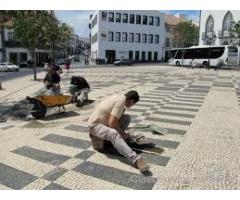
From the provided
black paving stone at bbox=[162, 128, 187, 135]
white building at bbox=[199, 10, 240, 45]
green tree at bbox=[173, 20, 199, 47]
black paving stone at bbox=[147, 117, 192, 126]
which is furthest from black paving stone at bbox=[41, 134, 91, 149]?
green tree at bbox=[173, 20, 199, 47]

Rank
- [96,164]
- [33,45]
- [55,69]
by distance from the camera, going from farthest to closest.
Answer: [33,45] → [55,69] → [96,164]

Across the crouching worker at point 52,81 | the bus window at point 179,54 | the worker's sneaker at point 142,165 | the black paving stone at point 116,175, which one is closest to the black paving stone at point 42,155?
the black paving stone at point 116,175

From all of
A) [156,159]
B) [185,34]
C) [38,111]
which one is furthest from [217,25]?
[156,159]

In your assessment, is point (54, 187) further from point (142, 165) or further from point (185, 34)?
point (185, 34)

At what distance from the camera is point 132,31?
6425 centimetres

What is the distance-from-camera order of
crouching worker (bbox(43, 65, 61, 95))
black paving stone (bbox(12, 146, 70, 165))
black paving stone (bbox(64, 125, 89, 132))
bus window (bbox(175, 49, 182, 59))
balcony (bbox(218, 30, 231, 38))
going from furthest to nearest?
balcony (bbox(218, 30, 231, 38)) → bus window (bbox(175, 49, 182, 59)) → crouching worker (bbox(43, 65, 61, 95)) → black paving stone (bbox(64, 125, 89, 132)) → black paving stone (bbox(12, 146, 70, 165))

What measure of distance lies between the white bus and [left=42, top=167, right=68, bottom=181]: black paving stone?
39425mm

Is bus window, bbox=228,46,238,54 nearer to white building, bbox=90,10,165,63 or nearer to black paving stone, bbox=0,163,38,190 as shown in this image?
white building, bbox=90,10,165,63

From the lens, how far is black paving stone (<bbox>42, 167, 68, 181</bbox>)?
5.13 metres

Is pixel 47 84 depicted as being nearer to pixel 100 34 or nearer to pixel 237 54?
pixel 237 54

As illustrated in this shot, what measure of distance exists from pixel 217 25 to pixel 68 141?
5900 cm
